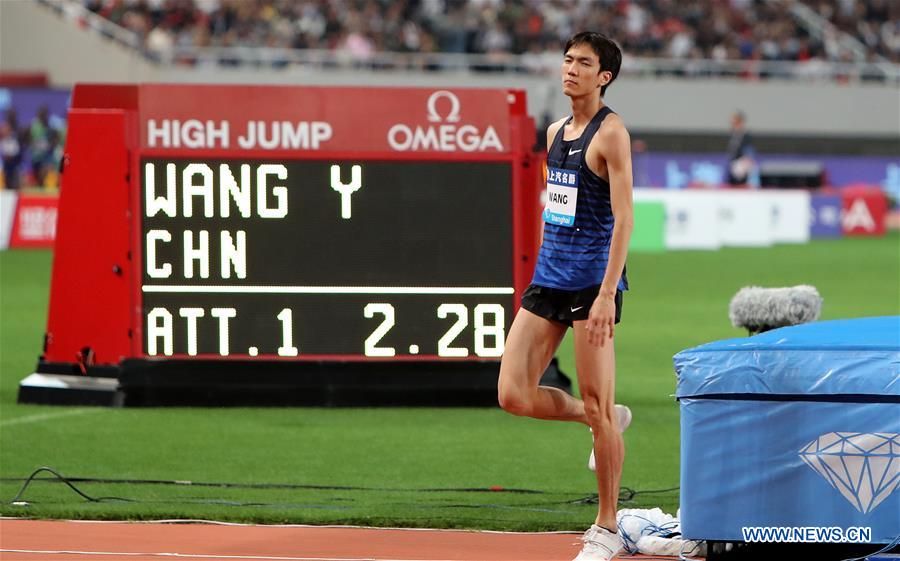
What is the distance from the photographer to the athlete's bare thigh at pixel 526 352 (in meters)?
A: 6.88

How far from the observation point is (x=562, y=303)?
22.6ft

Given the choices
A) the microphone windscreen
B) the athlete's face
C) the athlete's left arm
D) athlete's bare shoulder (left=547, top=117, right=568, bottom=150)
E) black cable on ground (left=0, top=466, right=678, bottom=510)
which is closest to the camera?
the athlete's left arm

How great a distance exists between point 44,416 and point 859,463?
674 centimetres

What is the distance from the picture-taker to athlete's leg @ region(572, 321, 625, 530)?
22.1 ft

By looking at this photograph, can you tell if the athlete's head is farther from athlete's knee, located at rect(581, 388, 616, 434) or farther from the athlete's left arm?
athlete's knee, located at rect(581, 388, 616, 434)

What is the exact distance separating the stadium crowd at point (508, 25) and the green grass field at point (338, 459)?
25.5m

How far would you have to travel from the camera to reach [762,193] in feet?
99.5

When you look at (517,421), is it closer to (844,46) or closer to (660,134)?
(660,134)

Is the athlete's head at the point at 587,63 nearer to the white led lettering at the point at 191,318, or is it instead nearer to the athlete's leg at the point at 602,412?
the athlete's leg at the point at 602,412

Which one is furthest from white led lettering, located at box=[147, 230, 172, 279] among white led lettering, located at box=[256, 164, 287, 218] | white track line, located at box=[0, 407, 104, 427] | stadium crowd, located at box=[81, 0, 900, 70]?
stadium crowd, located at box=[81, 0, 900, 70]

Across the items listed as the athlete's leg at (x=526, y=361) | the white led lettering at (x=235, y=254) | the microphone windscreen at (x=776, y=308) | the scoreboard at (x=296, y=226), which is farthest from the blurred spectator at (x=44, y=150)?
the athlete's leg at (x=526, y=361)

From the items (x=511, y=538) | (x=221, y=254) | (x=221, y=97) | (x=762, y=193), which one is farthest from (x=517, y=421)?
(x=762, y=193)

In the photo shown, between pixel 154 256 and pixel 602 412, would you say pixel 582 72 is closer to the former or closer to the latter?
pixel 602 412

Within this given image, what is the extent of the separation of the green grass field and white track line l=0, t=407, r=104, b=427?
0.04 ft
